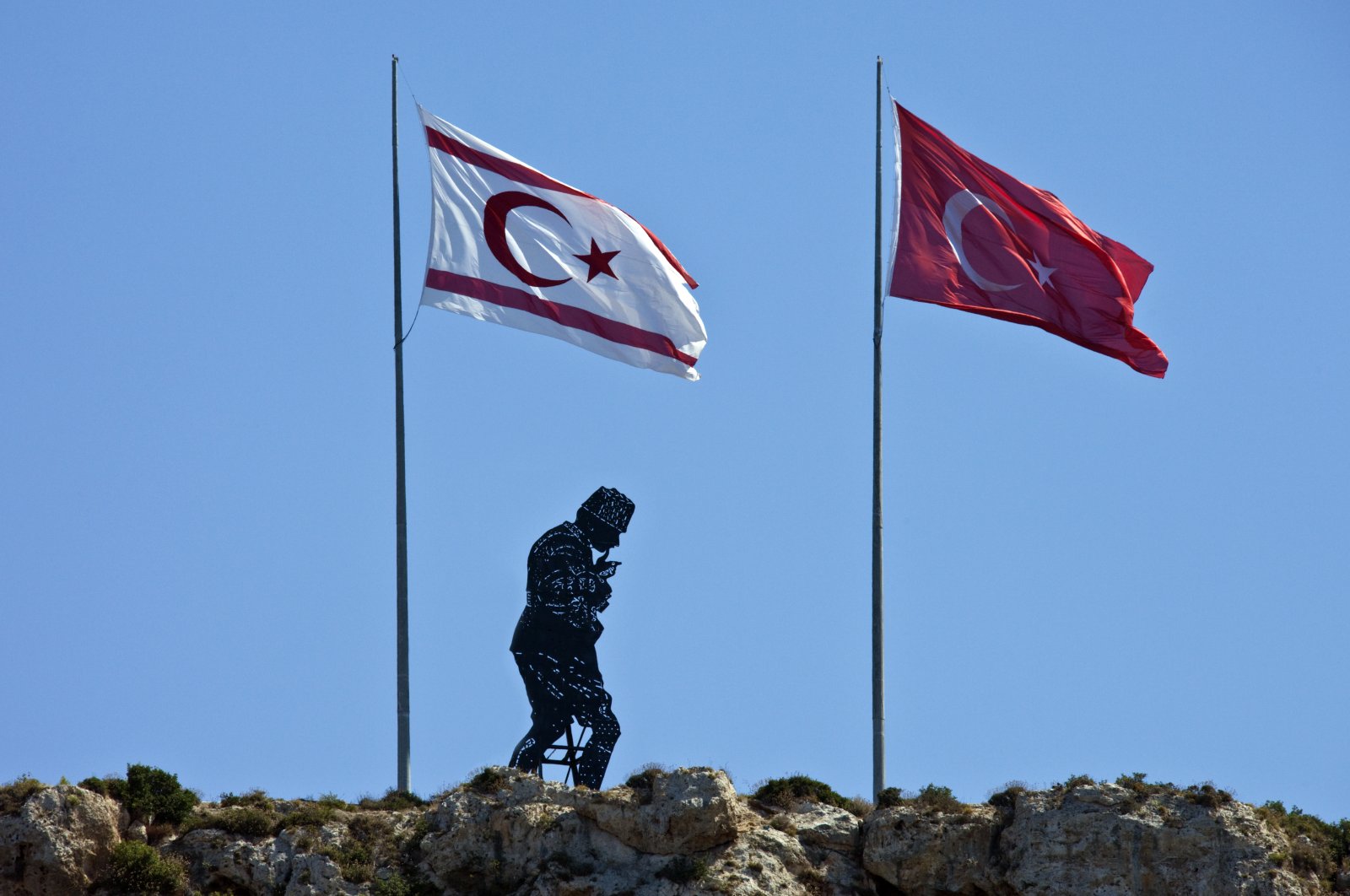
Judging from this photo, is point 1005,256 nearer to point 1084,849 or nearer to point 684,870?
point 1084,849

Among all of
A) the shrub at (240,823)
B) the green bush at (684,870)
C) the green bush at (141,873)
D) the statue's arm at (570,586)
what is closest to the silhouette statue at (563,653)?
the statue's arm at (570,586)

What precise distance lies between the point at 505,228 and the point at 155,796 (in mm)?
13459

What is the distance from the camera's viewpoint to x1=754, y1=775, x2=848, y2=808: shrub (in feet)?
195

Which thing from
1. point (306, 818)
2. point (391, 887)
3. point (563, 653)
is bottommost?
point (391, 887)

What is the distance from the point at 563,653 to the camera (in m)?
59.8

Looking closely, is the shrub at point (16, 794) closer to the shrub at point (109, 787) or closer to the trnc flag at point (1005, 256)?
the shrub at point (109, 787)

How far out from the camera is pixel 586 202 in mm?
62156

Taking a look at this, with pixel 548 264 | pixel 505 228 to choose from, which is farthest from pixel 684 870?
pixel 505 228

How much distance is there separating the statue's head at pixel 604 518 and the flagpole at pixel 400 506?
3611mm

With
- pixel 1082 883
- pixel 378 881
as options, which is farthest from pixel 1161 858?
pixel 378 881

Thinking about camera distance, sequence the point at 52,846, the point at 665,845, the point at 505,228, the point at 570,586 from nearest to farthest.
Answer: the point at 52,846
the point at 665,845
the point at 570,586
the point at 505,228

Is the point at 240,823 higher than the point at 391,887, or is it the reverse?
the point at 240,823

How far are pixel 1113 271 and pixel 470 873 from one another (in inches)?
695

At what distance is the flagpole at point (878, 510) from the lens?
2302 inches
